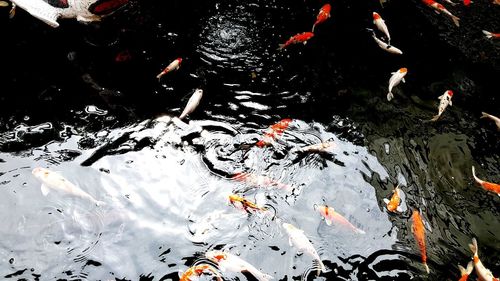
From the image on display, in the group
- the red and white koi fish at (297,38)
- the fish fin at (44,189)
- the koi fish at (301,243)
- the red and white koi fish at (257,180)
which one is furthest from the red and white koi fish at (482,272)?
the fish fin at (44,189)

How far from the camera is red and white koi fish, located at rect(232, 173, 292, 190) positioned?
189 inches

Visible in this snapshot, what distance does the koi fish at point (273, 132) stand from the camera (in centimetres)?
519

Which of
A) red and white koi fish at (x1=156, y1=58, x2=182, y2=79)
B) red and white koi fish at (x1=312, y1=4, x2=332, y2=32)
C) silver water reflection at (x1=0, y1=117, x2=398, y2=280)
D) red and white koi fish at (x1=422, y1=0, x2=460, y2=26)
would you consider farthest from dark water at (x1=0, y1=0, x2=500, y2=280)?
red and white koi fish at (x1=422, y1=0, x2=460, y2=26)

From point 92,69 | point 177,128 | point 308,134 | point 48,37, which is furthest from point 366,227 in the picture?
point 48,37

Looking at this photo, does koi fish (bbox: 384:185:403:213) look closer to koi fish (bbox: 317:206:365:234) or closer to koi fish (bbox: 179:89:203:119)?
koi fish (bbox: 317:206:365:234)

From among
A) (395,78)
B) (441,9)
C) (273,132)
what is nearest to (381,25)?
(395,78)

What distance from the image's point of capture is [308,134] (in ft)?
17.8

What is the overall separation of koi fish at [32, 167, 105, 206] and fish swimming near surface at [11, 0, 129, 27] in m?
2.29

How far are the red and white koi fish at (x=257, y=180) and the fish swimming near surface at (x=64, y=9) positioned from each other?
312cm

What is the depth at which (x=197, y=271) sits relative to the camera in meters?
4.02

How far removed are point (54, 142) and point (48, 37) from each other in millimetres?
1971

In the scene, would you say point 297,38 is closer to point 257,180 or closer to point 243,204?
point 257,180

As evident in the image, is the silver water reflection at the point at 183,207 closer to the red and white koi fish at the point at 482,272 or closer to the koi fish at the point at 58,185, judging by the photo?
the koi fish at the point at 58,185

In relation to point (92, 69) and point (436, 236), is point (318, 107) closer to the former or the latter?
point (436, 236)
